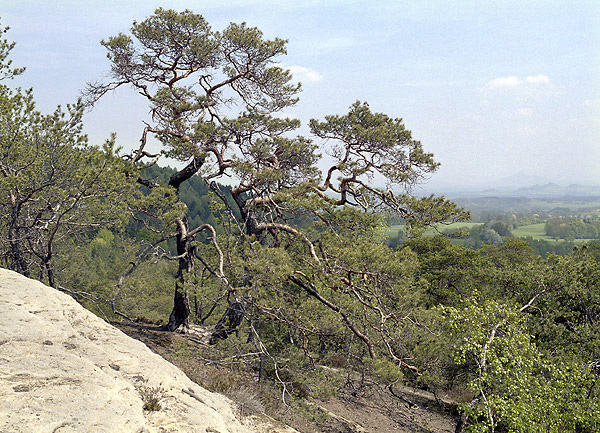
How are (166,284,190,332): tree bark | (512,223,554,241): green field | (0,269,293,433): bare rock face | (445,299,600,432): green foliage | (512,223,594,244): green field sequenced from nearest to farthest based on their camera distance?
(0,269,293,433): bare rock face, (445,299,600,432): green foliage, (166,284,190,332): tree bark, (512,223,594,244): green field, (512,223,554,241): green field

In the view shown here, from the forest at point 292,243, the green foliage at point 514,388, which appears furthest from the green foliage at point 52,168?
the green foliage at point 514,388

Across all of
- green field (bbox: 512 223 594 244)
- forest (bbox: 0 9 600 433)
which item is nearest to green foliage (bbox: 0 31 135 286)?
forest (bbox: 0 9 600 433)

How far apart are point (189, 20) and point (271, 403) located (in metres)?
11.3

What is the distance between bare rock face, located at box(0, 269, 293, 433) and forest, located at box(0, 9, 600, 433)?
3.21 m

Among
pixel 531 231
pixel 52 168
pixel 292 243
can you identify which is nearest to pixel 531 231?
pixel 531 231

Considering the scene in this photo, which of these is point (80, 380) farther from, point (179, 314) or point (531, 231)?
point (531, 231)

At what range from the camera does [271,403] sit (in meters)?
8.52

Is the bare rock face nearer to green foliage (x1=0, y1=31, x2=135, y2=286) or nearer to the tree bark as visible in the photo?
green foliage (x1=0, y1=31, x2=135, y2=286)

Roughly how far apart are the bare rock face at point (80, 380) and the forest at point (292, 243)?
321cm

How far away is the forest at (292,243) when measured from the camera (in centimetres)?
996

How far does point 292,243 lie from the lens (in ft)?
40.8

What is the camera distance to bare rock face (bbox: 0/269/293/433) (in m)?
4.30

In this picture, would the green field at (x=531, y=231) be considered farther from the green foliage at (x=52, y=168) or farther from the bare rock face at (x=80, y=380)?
Result: the bare rock face at (x=80, y=380)

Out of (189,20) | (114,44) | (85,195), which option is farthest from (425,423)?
(114,44)
